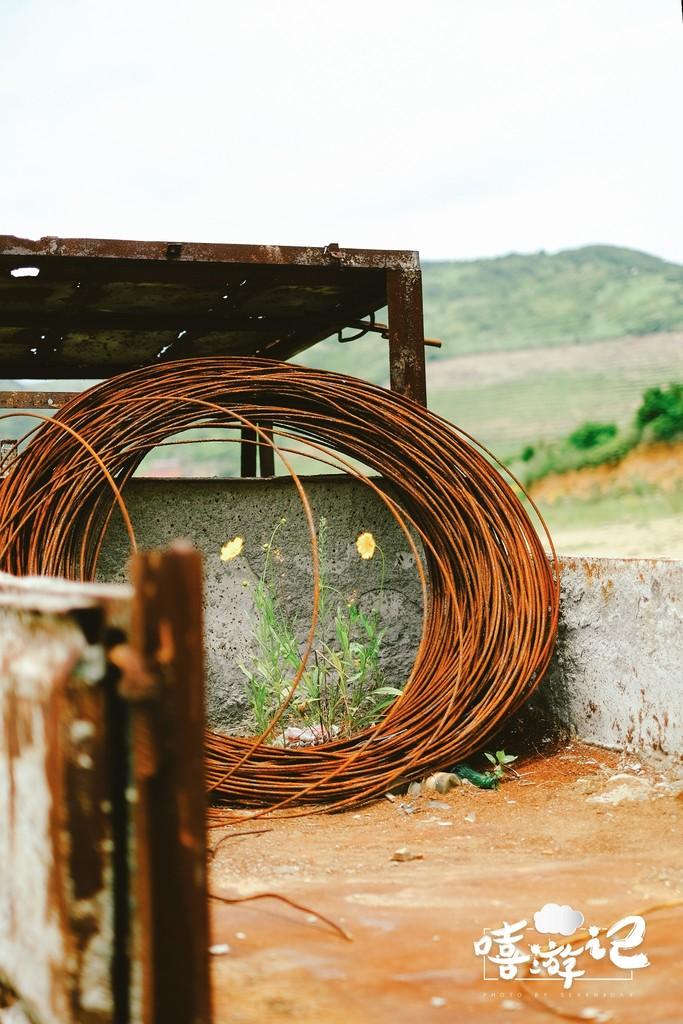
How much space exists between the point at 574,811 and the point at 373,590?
5.36 feet

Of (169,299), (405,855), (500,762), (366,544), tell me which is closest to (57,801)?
(405,855)

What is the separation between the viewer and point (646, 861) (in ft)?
9.87

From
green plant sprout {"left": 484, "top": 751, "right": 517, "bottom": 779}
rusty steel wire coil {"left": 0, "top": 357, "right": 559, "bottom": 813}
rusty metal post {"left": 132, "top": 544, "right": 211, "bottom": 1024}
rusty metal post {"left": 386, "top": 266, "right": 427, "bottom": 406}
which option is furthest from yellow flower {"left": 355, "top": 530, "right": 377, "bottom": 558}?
rusty metal post {"left": 132, "top": 544, "right": 211, "bottom": 1024}

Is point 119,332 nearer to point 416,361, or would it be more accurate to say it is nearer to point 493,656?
point 416,361

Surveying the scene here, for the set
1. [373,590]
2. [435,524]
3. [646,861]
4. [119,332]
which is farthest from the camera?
[119,332]

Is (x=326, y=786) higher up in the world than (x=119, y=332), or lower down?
lower down

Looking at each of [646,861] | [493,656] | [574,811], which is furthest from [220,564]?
[646,861]

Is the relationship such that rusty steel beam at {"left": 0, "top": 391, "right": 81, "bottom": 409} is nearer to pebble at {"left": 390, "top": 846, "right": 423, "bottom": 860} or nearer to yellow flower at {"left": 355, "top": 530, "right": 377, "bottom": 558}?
yellow flower at {"left": 355, "top": 530, "right": 377, "bottom": 558}

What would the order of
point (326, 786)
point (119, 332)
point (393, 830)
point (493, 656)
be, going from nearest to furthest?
point (393, 830) → point (326, 786) → point (493, 656) → point (119, 332)

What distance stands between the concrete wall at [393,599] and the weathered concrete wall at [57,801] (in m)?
2.78

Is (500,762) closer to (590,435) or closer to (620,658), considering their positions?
(620,658)

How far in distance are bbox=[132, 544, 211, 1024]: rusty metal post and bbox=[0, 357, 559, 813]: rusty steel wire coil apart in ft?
7.86

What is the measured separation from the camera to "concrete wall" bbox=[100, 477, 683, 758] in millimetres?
3936

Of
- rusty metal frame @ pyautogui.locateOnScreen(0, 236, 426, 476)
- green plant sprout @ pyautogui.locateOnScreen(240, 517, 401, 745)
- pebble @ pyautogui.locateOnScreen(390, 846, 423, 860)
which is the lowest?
pebble @ pyautogui.locateOnScreen(390, 846, 423, 860)
